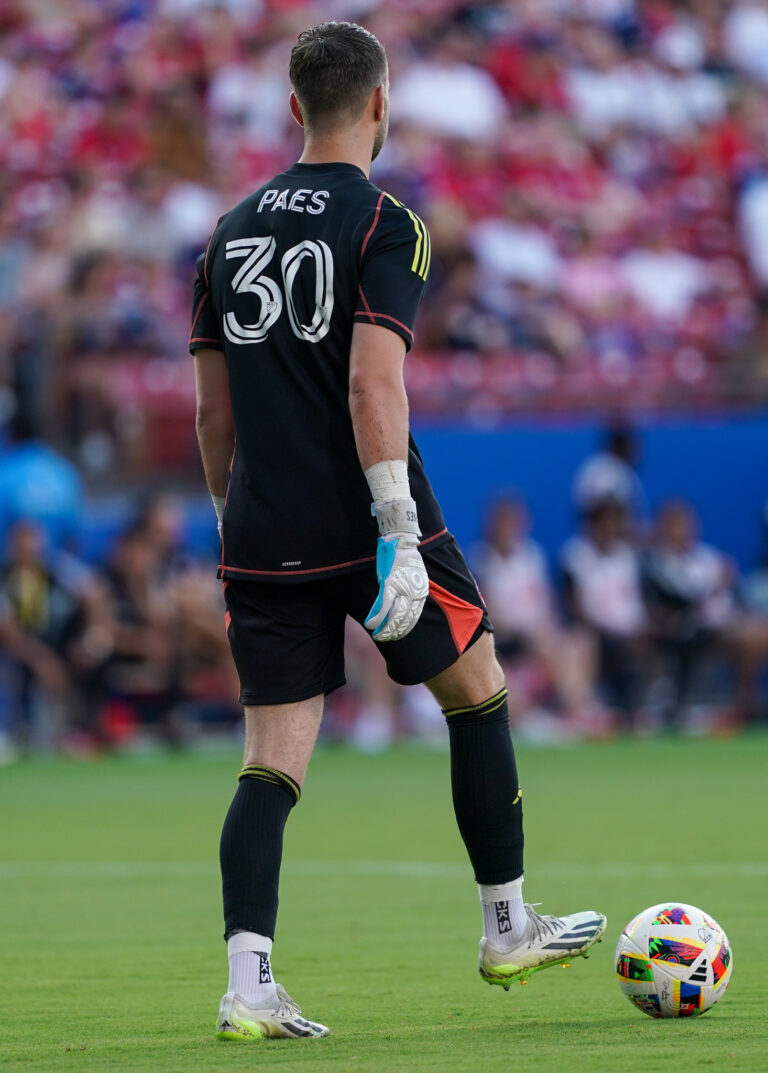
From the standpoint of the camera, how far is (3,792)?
12141 millimetres

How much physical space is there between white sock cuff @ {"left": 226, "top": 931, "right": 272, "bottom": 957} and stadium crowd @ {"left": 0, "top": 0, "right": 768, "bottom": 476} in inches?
434

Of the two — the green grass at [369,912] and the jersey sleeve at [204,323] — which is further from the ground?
the jersey sleeve at [204,323]

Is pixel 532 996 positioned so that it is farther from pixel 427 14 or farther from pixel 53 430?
pixel 427 14

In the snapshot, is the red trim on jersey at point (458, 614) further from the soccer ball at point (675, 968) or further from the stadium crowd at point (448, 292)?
the stadium crowd at point (448, 292)

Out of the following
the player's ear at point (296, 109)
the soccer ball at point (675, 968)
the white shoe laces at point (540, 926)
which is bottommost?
the soccer ball at point (675, 968)

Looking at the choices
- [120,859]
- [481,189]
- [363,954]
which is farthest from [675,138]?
[363,954]

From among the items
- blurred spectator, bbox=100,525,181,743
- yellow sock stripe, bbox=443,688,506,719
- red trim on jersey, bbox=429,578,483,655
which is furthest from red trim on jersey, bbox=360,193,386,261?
blurred spectator, bbox=100,525,181,743

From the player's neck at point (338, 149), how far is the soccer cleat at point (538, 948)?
195 cm

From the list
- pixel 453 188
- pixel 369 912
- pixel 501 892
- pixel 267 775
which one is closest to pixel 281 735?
pixel 267 775

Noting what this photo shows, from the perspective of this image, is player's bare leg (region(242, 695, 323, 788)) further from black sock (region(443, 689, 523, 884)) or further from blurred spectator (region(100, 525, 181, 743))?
blurred spectator (region(100, 525, 181, 743))

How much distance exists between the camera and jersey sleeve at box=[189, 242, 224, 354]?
A: 190 inches

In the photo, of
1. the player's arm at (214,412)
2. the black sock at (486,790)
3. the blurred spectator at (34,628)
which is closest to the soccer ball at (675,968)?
the black sock at (486,790)

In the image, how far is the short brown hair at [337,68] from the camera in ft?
15.3

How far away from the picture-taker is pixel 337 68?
4648mm
